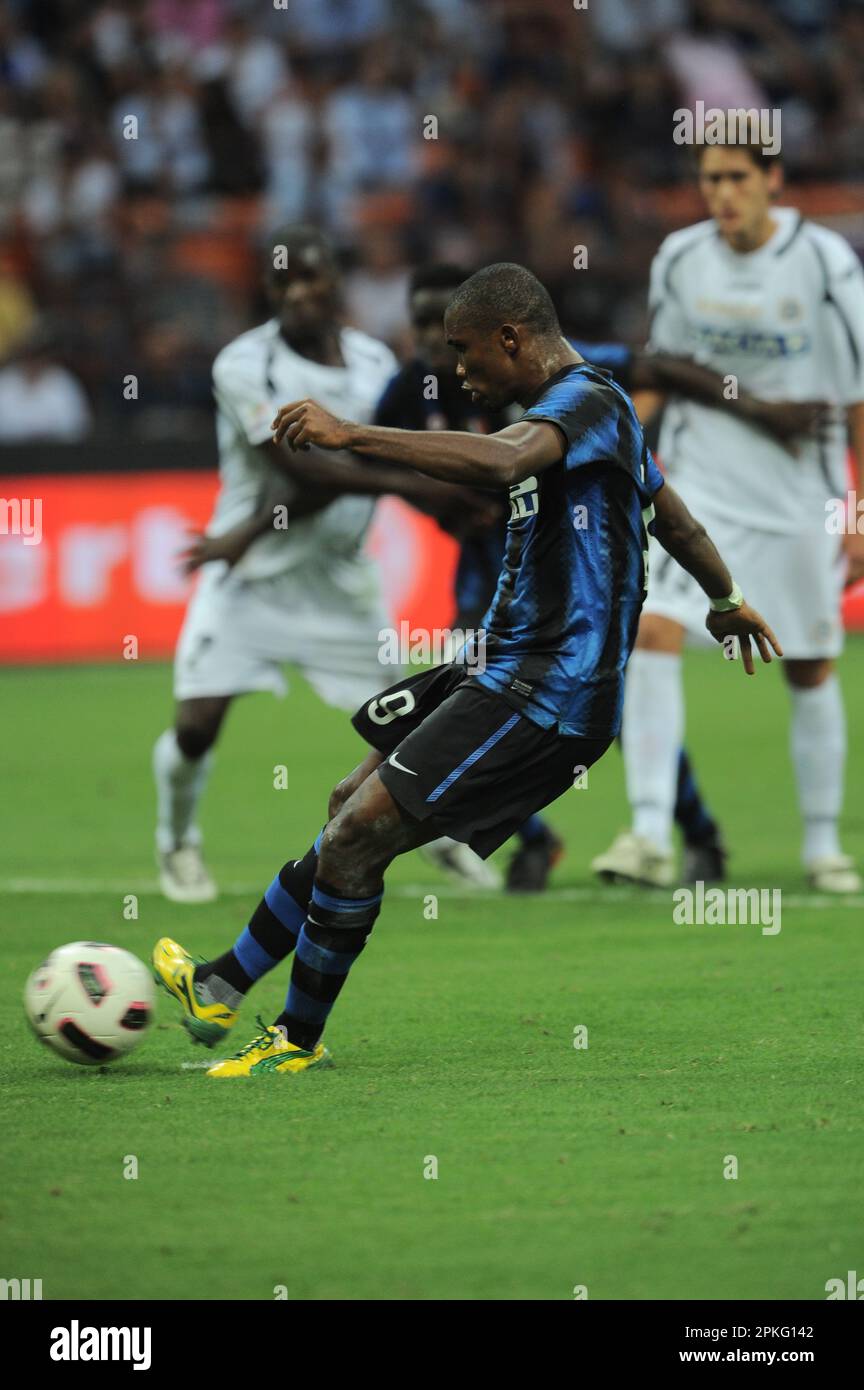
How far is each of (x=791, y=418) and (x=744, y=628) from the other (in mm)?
2576

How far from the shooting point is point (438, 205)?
18094mm

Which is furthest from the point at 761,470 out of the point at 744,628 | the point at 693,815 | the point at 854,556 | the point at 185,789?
the point at 744,628

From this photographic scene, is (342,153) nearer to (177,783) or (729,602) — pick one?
(177,783)

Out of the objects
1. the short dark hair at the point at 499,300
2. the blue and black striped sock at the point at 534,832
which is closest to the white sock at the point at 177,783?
the blue and black striped sock at the point at 534,832

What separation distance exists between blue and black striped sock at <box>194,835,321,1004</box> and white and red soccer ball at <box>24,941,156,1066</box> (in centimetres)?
19

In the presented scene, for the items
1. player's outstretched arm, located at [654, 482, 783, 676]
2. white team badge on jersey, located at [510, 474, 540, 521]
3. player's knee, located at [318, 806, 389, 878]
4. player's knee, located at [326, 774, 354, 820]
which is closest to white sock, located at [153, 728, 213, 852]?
player's knee, located at [326, 774, 354, 820]

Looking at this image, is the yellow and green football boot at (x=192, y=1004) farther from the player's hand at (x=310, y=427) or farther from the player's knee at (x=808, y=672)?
the player's knee at (x=808, y=672)

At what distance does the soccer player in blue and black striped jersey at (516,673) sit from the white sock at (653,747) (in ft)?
8.48

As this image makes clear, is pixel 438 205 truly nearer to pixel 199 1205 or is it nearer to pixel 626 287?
pixel 626 287

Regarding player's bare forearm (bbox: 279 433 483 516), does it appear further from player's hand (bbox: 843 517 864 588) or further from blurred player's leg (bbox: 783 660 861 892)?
blurred player's leg (bbox: 783 660 861 892)

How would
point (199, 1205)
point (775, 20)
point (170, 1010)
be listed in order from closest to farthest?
1. point (199, 1205)
2. point (170, 1010)
3. point (775, 20)

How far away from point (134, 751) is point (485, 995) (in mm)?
6011

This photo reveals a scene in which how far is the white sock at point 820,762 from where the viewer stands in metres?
8.15

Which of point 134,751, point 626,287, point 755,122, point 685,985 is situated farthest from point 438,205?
point 685,985
